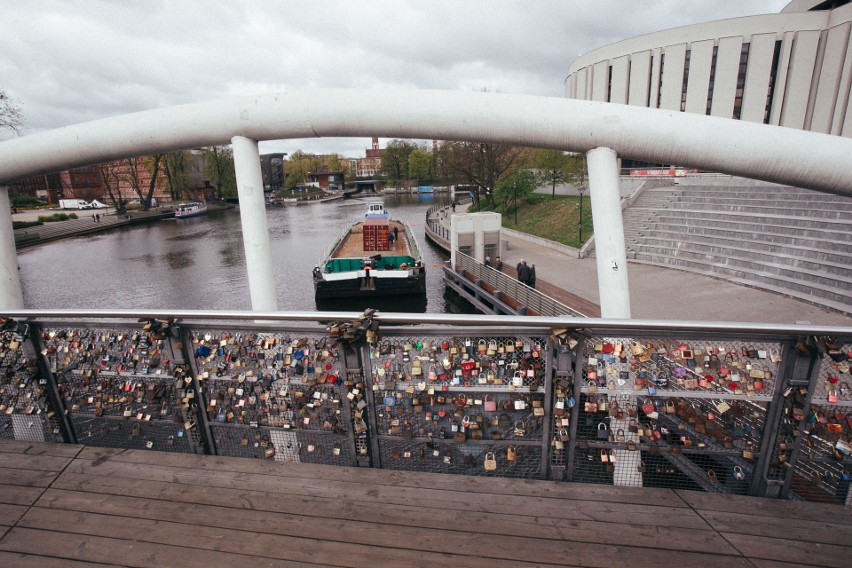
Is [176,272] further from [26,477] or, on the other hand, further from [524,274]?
[26,477]

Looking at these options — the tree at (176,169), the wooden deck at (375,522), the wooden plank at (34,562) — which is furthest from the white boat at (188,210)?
the wooden plank at (34,562)

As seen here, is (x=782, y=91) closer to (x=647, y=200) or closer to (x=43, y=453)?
(x=647, y=200)

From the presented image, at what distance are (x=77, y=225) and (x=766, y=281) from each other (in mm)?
56200

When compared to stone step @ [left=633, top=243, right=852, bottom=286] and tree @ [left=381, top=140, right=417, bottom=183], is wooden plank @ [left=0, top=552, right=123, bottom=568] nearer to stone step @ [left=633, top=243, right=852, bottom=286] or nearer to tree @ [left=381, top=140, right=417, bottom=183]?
stone step @ [left=633, top=243, right=852, bottom=286]

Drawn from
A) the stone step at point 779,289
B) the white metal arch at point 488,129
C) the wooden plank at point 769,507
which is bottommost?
the stone step at point 779,289

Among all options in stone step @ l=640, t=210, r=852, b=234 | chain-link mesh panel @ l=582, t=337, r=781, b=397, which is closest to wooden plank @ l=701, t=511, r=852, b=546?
chain-link mesh panel @ l=582, t=337, r=781, b=397

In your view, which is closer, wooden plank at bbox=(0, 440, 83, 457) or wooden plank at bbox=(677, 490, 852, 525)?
wooden plank at bbox=(677, 490, 852, 525)

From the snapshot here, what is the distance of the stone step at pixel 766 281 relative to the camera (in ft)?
37.9

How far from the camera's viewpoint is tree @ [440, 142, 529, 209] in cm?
3794

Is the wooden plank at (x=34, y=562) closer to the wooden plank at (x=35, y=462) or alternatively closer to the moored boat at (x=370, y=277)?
the wooden plank at (x=35, y=462)

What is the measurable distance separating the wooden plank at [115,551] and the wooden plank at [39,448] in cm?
91

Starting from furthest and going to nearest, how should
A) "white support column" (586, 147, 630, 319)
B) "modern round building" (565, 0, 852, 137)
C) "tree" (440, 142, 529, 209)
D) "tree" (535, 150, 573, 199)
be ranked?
"tree" (440, 142, 529, 209)
"modern round building" (565, 0, 852, 137)
"tree" (535, 150, 573, 199)
"white support column" (586, 147, 630, 319)

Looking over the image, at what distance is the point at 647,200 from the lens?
23547mm

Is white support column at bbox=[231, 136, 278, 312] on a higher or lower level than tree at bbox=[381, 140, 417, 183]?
lower
